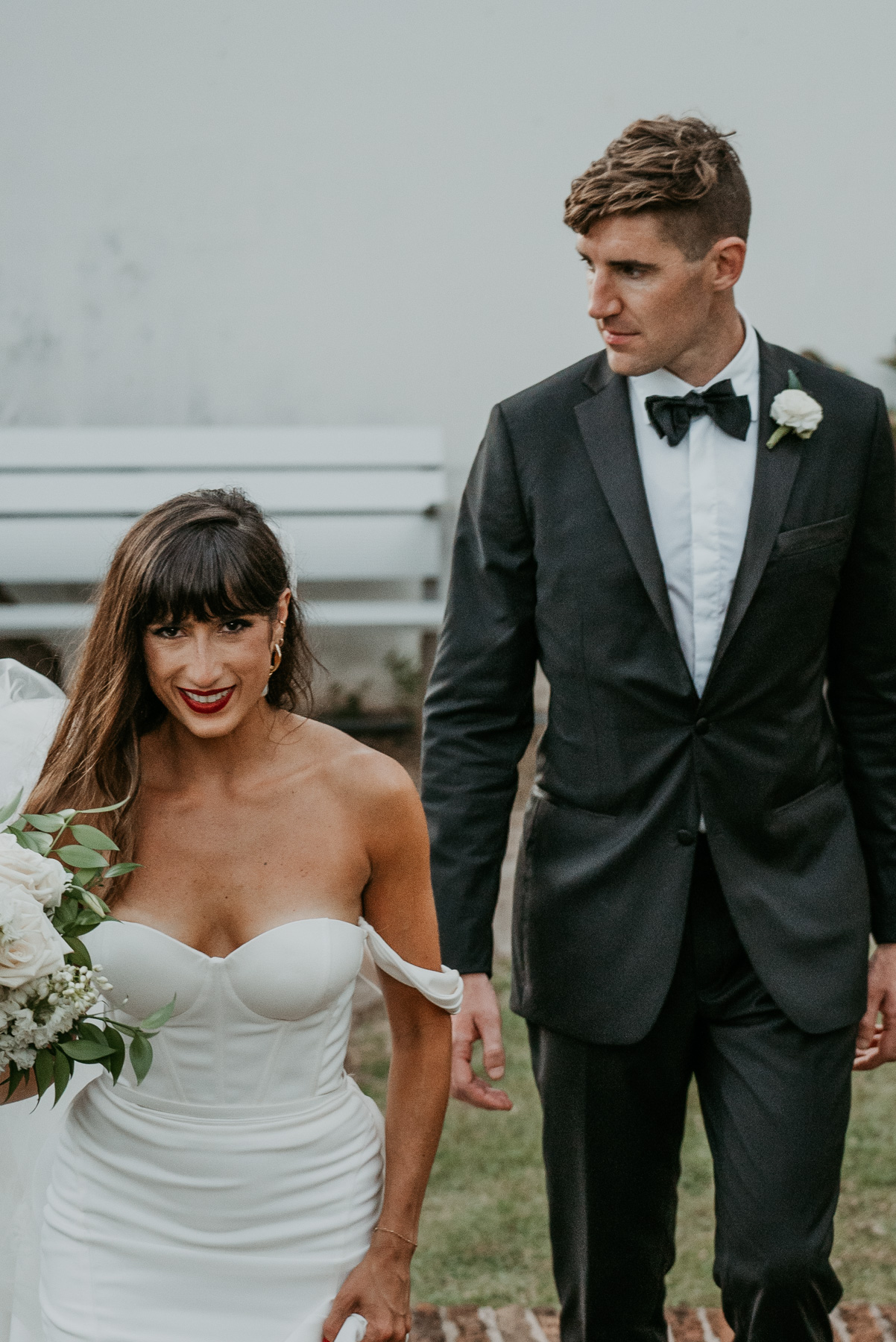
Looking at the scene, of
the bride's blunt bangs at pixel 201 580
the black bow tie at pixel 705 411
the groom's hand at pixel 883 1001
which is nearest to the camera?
the bride's blunt bangs at pixel 201 580

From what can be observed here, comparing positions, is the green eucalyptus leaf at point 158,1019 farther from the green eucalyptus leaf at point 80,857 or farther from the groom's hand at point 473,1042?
the groom's hand at point 473,1042

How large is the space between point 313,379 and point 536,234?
108 cm

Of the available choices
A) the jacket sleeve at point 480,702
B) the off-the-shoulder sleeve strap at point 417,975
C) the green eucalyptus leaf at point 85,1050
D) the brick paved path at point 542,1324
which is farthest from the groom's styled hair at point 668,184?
the brick paved path at point 542,1324

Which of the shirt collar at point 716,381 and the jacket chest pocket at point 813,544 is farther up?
the shirt collar at point 716,381

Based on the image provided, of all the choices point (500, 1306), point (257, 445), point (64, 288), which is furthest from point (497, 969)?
point (64, 288)

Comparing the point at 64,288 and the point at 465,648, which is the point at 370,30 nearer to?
the point at 64,288

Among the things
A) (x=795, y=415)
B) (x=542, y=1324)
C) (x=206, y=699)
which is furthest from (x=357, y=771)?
(x=542, y=1324)

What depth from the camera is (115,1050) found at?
1.64 metres

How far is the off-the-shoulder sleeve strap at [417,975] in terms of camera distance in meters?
1.95

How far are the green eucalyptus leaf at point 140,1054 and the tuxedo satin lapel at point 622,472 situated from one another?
89 centimetres

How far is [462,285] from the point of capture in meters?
6.39

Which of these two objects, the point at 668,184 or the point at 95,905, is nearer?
the point at 95,905

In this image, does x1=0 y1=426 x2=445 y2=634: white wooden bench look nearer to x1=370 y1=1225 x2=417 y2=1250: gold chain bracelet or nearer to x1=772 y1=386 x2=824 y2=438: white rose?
x1=772 y1=386 x2=824 y2=438: white rose

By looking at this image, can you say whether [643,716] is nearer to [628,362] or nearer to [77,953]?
[628,362]
